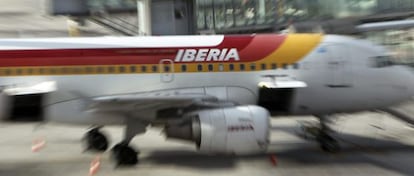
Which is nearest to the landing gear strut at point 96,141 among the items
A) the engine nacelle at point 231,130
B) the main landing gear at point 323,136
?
the engine nacelle at point 231,130

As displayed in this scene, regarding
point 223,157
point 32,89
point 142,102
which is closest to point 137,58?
point 142,102

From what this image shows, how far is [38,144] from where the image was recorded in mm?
18594

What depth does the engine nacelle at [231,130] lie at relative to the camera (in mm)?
14031

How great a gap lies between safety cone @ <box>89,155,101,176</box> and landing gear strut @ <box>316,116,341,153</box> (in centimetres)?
642

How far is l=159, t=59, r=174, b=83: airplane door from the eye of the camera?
15336 mm

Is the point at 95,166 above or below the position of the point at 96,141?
below

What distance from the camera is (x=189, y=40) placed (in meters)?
15.6

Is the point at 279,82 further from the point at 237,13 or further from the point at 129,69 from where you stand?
the point at 237,13

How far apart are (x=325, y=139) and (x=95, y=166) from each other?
668 centimetres

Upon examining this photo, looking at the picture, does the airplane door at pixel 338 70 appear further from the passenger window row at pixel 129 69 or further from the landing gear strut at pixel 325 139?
the landing gear strut at pixel 325 139

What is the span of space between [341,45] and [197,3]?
52.0 feet

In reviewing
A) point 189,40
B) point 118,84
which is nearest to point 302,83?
point 189,40

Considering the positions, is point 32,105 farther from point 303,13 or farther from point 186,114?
point 303,13

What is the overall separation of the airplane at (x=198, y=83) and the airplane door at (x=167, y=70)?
3 centimetres
